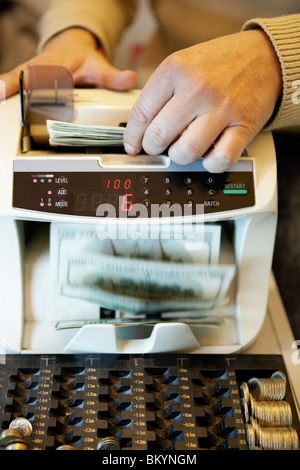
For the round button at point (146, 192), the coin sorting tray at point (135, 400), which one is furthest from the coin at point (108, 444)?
the round button at point (146, 192)

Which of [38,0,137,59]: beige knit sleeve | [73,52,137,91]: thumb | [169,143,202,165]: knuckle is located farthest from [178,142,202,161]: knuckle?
[38,0,137,59]: beige knit sleeve

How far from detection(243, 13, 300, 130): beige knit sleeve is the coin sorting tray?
382 mm

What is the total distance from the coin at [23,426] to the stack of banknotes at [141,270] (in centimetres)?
21

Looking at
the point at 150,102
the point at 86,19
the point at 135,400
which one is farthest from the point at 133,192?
the point at 86,19

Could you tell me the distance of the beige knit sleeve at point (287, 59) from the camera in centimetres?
75

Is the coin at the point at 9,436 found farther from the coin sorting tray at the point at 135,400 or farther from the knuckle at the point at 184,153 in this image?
the knuckle at the point at 184,153

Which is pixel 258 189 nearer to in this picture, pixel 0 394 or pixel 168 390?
pixel 168 390

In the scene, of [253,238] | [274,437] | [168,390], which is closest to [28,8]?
[253,238]

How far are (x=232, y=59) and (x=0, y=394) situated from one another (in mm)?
581

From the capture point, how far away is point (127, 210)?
0.69 m

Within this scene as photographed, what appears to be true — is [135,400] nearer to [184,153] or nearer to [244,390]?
[244,390]

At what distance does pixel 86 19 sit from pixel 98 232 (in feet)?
1.75

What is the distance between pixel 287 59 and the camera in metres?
0.74

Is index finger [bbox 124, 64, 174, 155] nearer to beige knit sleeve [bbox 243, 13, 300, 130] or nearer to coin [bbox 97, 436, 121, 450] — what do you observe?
beige knit sleeve [bbox 243, 13, 300, 130]
